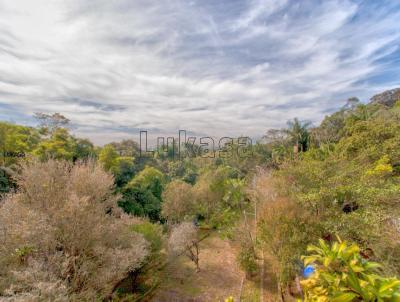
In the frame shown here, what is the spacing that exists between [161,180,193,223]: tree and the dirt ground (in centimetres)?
298

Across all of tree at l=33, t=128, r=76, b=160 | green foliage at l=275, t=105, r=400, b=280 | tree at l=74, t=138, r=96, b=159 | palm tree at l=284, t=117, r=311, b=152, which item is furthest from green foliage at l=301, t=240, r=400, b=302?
palm tree at l=284, t=117, r=311, b=152

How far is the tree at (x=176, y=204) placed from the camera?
14398 millimetres

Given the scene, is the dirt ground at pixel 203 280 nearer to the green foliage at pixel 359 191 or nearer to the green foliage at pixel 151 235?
the green foliage at pixel 151 235

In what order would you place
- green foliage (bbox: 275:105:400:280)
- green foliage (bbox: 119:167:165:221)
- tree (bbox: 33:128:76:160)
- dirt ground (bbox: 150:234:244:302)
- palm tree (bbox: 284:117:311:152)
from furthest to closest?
1. palm tree (bbox: 284:117:311:152)
2. green foliage (bbox: 119:167:165:221)
3. tree (bbox: 33:128:76:160)
4. dirt ground (bbox: 150:234:244:302)
5. green foliage (bbox: 275:105:400:280)

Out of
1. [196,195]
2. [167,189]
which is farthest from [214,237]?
[167,189]

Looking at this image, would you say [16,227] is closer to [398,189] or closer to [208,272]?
[208,272]

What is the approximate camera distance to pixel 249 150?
28500 mm

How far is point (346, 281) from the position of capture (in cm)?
161

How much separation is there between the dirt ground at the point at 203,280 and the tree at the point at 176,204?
2977mm

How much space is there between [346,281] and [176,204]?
1325 centimetres

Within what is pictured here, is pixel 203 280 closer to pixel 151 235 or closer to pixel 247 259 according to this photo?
pixel 247 259

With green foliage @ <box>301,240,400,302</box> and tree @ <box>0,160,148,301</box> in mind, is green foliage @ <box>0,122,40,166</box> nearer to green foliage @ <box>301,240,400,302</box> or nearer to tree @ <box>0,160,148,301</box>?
tree @ <box>0,160,148,301</box>

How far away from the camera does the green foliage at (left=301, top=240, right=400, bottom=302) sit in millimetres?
1505

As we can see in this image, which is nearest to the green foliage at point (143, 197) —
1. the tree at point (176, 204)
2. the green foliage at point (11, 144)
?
the tree at point (176, 204)
